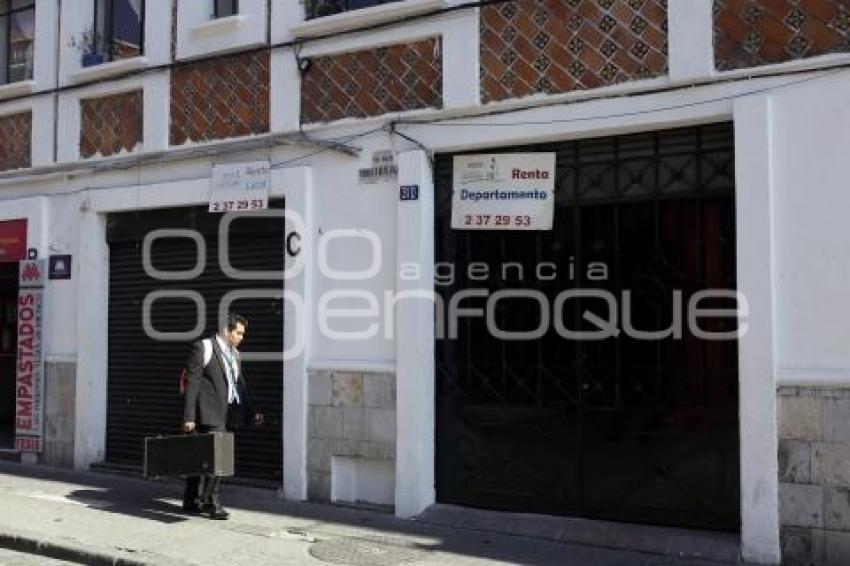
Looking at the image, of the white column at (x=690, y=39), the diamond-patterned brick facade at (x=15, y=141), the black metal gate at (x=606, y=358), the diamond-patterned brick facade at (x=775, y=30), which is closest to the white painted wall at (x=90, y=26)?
the diamond-patterned brick facade at (x=15, y=141)

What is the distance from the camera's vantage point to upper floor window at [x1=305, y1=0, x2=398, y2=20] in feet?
30.1

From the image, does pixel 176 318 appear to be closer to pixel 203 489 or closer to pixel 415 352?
pixel 203 489

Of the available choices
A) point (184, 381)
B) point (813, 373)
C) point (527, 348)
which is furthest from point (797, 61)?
point (184, 381)

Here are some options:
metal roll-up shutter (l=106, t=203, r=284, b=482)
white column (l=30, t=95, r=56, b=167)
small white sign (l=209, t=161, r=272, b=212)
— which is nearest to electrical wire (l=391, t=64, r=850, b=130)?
small white sign (l=209, t=161, r=272, b=212)

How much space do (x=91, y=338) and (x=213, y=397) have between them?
301cm

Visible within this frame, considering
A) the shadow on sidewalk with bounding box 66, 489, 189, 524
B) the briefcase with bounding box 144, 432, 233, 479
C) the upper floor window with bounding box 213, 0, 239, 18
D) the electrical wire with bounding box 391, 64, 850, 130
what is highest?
the upper floor window with bounding box 213, 0, 239, 18

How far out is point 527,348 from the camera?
8070 mm

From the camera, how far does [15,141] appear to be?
11.7m

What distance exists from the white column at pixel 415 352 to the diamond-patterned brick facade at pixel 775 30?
108 inches

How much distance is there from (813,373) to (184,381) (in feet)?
16.7

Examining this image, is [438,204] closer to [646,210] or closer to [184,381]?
[646,210]

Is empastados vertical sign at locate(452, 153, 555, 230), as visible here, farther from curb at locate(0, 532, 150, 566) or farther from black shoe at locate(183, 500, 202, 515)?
curb at locate(0, 532, 150, 566)

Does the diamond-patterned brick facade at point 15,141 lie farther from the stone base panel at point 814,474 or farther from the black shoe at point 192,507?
the stone base panel at point 814,474

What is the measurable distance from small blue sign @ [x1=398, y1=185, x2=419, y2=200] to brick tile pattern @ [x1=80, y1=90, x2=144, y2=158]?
143 inches
